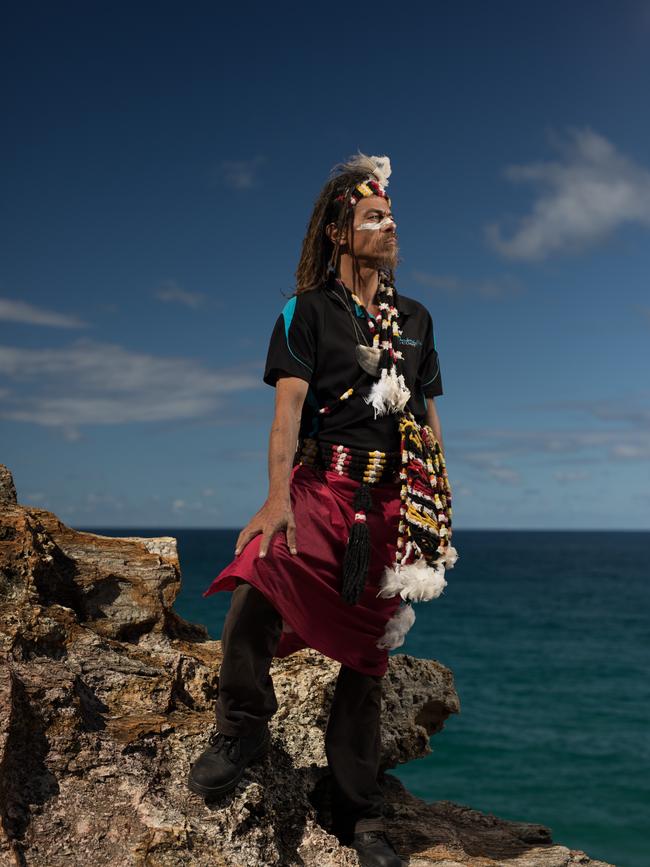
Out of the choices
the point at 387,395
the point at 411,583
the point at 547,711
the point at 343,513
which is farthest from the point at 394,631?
the point at 547,711

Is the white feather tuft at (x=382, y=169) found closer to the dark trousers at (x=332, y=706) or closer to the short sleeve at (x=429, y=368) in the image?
the short sleeve at (x=429, y=368)

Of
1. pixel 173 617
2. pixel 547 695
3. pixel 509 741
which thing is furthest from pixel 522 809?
pixel 173 617

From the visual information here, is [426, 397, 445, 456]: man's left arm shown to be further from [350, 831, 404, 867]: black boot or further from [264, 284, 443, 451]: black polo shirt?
[350, 831, 404, 867]: black boot

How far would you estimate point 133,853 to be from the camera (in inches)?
125

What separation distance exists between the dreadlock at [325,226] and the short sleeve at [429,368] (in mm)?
613

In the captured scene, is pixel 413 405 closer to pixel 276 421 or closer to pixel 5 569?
pixel 276 421

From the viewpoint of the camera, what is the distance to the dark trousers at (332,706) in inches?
138

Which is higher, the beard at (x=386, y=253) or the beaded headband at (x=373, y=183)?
the beaded headband at (x=373, y=183)

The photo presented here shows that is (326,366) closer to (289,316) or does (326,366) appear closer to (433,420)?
(289,316)

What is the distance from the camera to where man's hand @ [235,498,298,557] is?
11.3 ft

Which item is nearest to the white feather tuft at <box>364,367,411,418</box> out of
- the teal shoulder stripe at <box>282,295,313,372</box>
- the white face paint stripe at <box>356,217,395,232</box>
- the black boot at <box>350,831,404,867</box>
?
the teal shoulder stripe at <box>282,295,313,372</box>

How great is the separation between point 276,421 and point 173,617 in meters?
1.79

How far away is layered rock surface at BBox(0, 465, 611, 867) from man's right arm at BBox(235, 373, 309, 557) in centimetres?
97

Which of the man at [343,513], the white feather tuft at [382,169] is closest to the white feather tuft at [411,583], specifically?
the man at [343,513]
